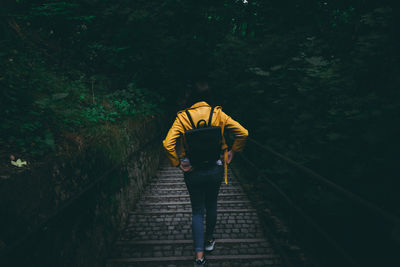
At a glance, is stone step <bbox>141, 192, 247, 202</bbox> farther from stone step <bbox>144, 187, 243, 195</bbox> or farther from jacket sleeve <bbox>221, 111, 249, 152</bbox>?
jacket sleeve <bbox>221, 111, 249, 152</bbox>

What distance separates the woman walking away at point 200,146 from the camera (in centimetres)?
239

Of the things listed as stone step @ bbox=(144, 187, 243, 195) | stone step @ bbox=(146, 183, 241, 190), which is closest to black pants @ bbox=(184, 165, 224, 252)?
stone step @ bbox=(144, 187, 243, 195)

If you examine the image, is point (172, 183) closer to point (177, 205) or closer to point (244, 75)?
point (177, 205)

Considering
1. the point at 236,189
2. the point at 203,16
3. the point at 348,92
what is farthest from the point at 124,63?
the point at 348,92

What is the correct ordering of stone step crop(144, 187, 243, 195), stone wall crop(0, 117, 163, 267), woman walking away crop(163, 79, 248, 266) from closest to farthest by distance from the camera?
Result: stone wall crop(0, 117, 163, 267) → woman walking away crop(163, 79, 248, 266) → stone step crop(144, 187, 243, 195)

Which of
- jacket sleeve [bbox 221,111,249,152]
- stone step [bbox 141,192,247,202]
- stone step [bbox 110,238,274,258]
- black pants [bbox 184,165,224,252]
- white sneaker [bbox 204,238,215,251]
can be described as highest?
jacket sleeve [bbox 221,111,249,152]

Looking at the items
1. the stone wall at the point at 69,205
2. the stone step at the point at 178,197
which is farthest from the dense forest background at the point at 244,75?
the stone step at the point at 178,197

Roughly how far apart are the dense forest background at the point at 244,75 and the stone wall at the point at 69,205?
0.22 metres

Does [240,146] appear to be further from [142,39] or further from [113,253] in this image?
[142,39]

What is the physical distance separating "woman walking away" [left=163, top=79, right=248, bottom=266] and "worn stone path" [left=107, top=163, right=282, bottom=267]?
460mm

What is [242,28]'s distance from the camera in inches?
291

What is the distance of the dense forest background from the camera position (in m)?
2.20

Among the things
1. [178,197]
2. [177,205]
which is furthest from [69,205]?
[178,197]

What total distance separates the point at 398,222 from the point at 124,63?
22.3 feet
